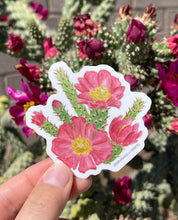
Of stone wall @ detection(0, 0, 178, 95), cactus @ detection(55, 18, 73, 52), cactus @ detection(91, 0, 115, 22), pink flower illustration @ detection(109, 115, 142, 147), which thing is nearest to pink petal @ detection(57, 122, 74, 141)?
pink flower illustration @ detection(109, 115, 142, 147)

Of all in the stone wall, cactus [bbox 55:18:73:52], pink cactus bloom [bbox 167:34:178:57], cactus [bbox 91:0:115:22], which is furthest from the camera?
the stone wall

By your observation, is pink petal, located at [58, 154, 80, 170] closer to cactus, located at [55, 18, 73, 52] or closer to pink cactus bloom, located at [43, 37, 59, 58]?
pink cactus bloom, located at [43, 37, 59, 58]

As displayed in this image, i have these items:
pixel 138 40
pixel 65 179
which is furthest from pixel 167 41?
pixel 65 179

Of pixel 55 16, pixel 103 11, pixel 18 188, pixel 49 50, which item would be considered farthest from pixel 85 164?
pixel 55 16

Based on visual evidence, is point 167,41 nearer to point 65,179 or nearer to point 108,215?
point 65,179

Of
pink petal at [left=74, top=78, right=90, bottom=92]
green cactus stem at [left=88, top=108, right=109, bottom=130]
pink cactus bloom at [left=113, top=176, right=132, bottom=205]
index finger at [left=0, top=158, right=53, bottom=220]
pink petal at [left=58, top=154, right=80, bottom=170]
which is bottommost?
pink cactus bloom at [left=113, top=176, right=132, bottom=205]

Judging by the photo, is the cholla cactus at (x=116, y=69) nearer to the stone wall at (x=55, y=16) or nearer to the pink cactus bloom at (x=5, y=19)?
the pink cactus bloom at (x=5, y=19)
